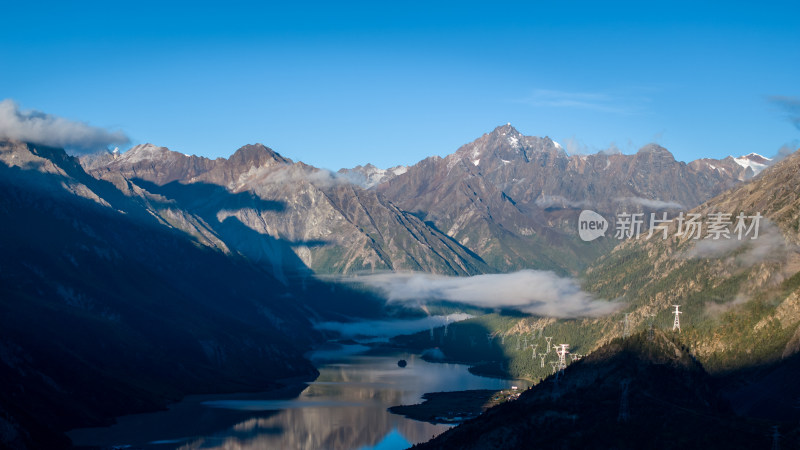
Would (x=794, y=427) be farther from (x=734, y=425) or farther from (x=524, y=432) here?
(x=524, y=432)

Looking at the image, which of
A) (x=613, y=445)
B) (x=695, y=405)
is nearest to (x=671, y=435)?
(x=613, y=445)

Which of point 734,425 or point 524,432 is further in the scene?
point 524,432

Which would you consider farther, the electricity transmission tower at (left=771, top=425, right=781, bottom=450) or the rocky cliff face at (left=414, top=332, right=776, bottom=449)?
the rocky cliff face at (left=414, top=332, right=776, bottom=449)

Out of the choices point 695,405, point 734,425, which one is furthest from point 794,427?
point 695,405

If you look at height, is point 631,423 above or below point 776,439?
below

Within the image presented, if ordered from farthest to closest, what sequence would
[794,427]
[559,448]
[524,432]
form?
[524,432]
[559,448]
[794,427]

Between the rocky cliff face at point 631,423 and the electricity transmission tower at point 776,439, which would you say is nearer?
the electricity transmission tower at point 776,439

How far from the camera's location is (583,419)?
186 meters

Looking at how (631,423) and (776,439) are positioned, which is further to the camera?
(631,423)

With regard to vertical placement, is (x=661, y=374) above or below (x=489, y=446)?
above

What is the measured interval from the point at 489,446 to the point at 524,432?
8445 millimetres

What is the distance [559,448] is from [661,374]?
1316 inches

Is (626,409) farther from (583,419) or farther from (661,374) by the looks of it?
(661,374)

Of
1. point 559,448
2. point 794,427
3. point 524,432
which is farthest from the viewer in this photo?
point 524,432
